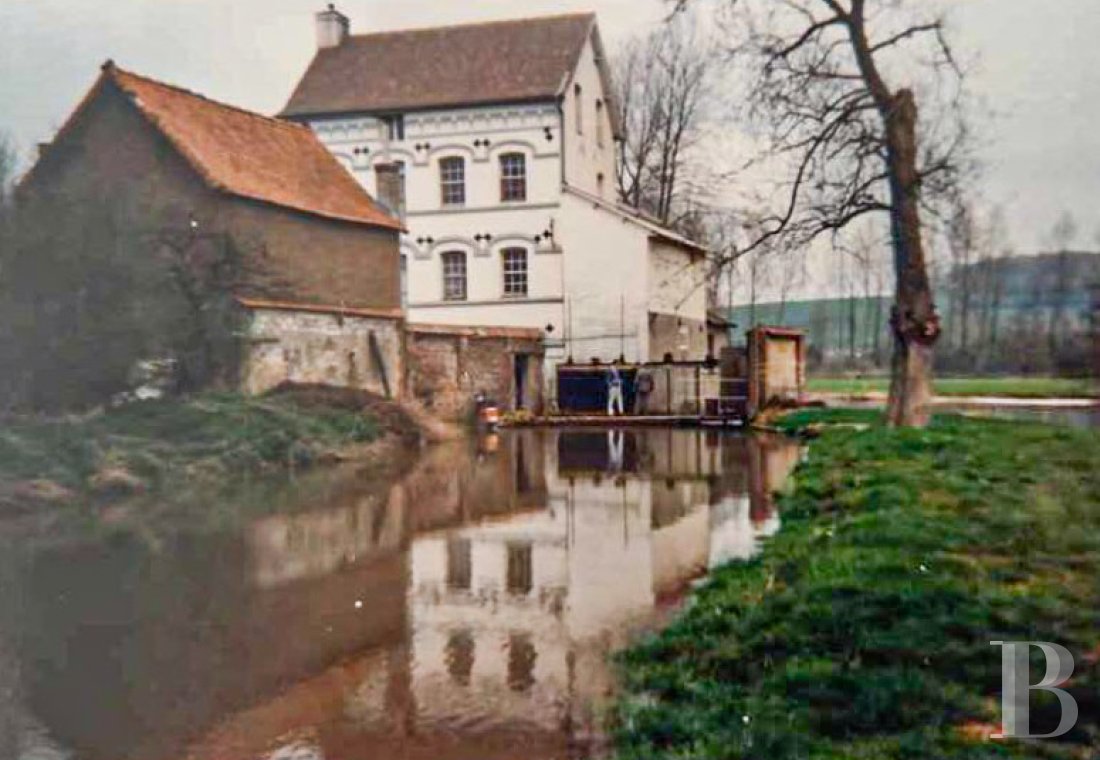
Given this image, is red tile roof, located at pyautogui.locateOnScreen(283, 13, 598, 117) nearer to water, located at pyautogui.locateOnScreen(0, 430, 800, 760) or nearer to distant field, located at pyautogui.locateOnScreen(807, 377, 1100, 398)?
distant field, located at pyautogui.locateOnScreen(807, 377, 1100, 398)

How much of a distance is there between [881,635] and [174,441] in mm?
8243

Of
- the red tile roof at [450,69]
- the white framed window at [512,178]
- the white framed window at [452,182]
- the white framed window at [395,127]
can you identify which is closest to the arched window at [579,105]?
the red tile roof at [450,69]

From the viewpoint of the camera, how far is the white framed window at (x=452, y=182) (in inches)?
864

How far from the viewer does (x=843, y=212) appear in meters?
10.7

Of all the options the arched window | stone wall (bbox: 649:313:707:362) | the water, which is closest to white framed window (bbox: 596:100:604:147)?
the arched window

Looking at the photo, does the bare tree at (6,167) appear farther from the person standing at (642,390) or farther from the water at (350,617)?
the person standing at (642,390)

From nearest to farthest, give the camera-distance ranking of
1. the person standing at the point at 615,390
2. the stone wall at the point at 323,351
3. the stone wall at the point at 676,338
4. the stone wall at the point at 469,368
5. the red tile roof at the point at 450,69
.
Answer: the stone wall at the point at 323,351, the red tile roof at the point at 450,69, the stone wall at the point at 469,368, the person standing at the point at 615,390, the stone wall at the point at 676,338

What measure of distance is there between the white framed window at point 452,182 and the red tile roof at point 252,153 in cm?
373

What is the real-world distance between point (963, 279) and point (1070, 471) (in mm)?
1767

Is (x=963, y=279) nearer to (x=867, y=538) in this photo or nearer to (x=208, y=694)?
(x=867, y=538)

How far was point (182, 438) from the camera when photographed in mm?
10234

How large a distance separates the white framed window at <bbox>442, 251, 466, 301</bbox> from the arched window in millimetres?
3713

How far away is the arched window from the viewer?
20.8m
